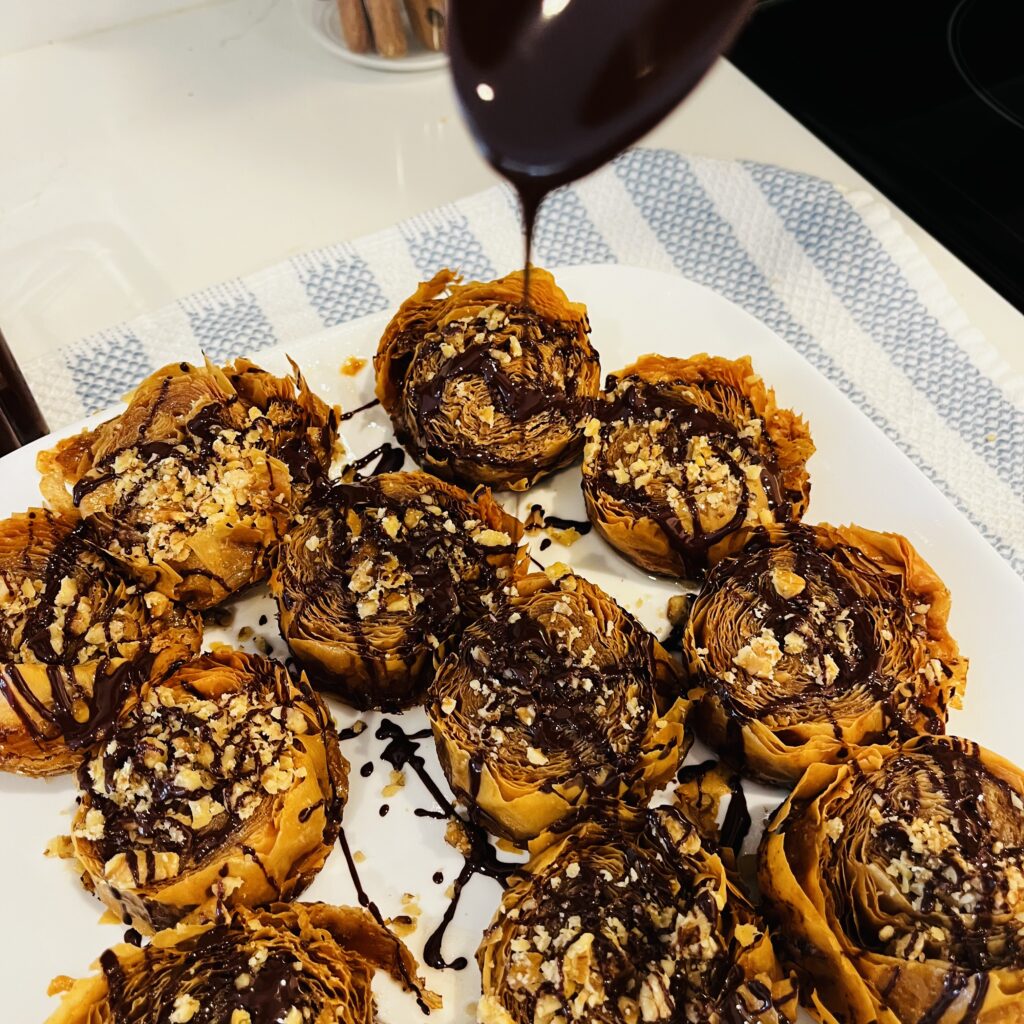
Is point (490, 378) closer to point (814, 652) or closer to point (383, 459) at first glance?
point (383, 459)

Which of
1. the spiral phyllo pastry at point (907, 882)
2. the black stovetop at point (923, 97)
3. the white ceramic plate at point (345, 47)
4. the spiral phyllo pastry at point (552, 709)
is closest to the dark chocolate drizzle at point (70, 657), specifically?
the spiral phyllo pastry at point (552, 709)

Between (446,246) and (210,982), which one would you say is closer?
(210,982)

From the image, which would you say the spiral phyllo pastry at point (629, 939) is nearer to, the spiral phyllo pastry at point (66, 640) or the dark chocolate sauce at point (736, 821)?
the dark chocolate sauce at point (736, 821)

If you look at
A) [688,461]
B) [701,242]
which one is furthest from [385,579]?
[701,242]

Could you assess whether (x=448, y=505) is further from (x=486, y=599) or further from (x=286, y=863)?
(x=286, y=863)

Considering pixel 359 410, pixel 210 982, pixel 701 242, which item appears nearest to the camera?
pixel 210 982

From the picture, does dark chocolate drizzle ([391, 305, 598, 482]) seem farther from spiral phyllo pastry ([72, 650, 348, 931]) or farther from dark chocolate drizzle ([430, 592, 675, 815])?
spiral phyllo pastry ([72, 650, 348, 931])

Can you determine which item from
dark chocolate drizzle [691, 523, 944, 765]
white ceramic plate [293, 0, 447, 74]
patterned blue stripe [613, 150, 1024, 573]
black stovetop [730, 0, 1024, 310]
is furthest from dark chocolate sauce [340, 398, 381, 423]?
black stovetop [730, 0, 1024, 310]
